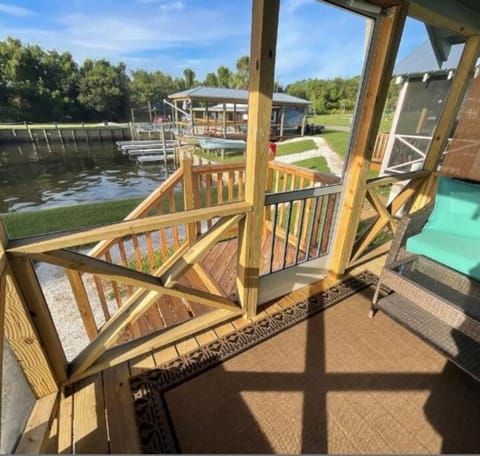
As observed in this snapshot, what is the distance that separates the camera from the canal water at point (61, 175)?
1.03 m

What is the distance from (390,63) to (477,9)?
100 cm

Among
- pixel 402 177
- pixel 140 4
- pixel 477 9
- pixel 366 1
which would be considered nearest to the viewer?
pixel 140 4

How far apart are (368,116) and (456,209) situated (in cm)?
119

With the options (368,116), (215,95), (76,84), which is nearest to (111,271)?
(76,84)

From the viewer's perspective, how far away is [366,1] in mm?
1526

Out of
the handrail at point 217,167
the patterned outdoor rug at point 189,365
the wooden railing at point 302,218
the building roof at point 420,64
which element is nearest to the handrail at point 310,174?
the wooden railing at point 302,218

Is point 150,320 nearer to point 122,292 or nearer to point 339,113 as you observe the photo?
point 122,292

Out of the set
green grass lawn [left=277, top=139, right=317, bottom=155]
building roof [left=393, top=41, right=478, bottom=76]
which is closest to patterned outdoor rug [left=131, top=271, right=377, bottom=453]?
green grass lawn [left=277, top=139, right=317, bottom=155]

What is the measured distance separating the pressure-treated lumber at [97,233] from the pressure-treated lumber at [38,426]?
2.76ft

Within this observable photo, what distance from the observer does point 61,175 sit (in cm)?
125

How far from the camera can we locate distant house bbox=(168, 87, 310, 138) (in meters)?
1.44

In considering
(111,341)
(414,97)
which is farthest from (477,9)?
(111,341)

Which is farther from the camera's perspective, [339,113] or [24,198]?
[339,113]

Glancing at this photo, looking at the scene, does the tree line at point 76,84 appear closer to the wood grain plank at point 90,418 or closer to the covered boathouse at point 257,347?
the covered boathouse at point 257,347
